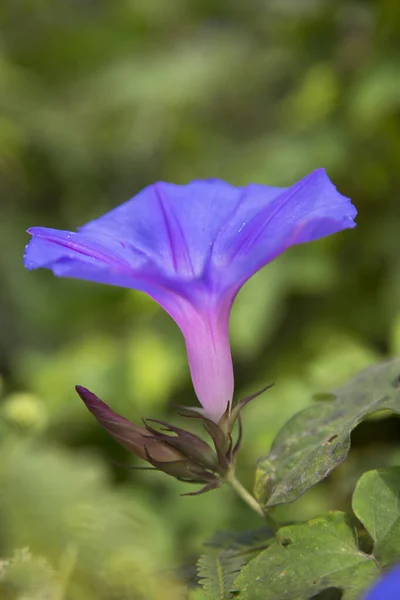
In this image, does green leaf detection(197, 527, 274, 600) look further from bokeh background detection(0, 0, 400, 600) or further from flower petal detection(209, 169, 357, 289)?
flower petal detection(209, 169, 357, 289)

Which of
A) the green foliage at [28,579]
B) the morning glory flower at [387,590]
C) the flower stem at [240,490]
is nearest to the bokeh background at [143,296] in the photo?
the green foliage at [28,579]

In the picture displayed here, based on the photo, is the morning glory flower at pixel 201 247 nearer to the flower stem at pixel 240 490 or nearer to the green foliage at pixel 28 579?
the flower stem at pixel 240 490

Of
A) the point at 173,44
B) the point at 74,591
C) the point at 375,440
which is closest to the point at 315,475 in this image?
the point at 74,591

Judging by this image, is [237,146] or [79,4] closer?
[237,146]

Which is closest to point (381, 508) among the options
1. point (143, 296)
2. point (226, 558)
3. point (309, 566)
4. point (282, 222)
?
point (309, 566)

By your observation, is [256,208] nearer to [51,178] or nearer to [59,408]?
[59,408]

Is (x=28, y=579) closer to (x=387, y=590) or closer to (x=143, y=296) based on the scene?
(x=387, y=590)

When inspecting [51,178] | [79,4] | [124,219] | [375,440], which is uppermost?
[79,4]
